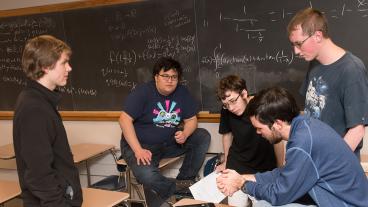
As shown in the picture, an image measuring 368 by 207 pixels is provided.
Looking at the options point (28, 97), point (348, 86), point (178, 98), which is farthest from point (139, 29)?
point (348, 86)

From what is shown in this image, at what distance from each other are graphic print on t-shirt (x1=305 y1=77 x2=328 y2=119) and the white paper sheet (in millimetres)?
675

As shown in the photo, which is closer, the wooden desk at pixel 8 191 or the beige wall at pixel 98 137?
the wooden desk at pixel 8 191

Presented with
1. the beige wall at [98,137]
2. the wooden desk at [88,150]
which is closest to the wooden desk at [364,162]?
the beige wall at [98,137]

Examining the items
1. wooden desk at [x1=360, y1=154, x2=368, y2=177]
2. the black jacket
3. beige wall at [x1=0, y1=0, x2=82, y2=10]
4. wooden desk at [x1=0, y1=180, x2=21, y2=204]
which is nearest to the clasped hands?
the black jacket

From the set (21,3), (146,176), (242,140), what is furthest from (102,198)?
(21,3)

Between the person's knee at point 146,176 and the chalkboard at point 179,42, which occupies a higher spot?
the chalkboard at point 179,42

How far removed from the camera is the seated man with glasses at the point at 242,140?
247 cm

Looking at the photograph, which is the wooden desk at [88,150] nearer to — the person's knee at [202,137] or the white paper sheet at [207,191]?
the person's knee at [202,137]

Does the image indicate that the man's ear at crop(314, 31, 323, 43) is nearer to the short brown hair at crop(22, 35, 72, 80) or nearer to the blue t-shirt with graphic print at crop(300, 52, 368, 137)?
the blue t-shirt with graphic print at crop(300, 52, 368, 137)

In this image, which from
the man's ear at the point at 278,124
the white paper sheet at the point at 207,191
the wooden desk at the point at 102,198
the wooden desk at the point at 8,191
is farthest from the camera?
the wooden desk at the point at 8,191

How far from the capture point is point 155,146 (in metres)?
3.15

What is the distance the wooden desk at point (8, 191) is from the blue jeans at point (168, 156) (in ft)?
2.76

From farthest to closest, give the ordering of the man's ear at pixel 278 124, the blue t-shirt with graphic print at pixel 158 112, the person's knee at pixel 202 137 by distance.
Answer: the person's knee at pixel 202 137 < the blue t-shirt with graphic print at pixel 158 112 < the man's ear at pixel 278 124

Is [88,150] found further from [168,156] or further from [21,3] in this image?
[21,3]
